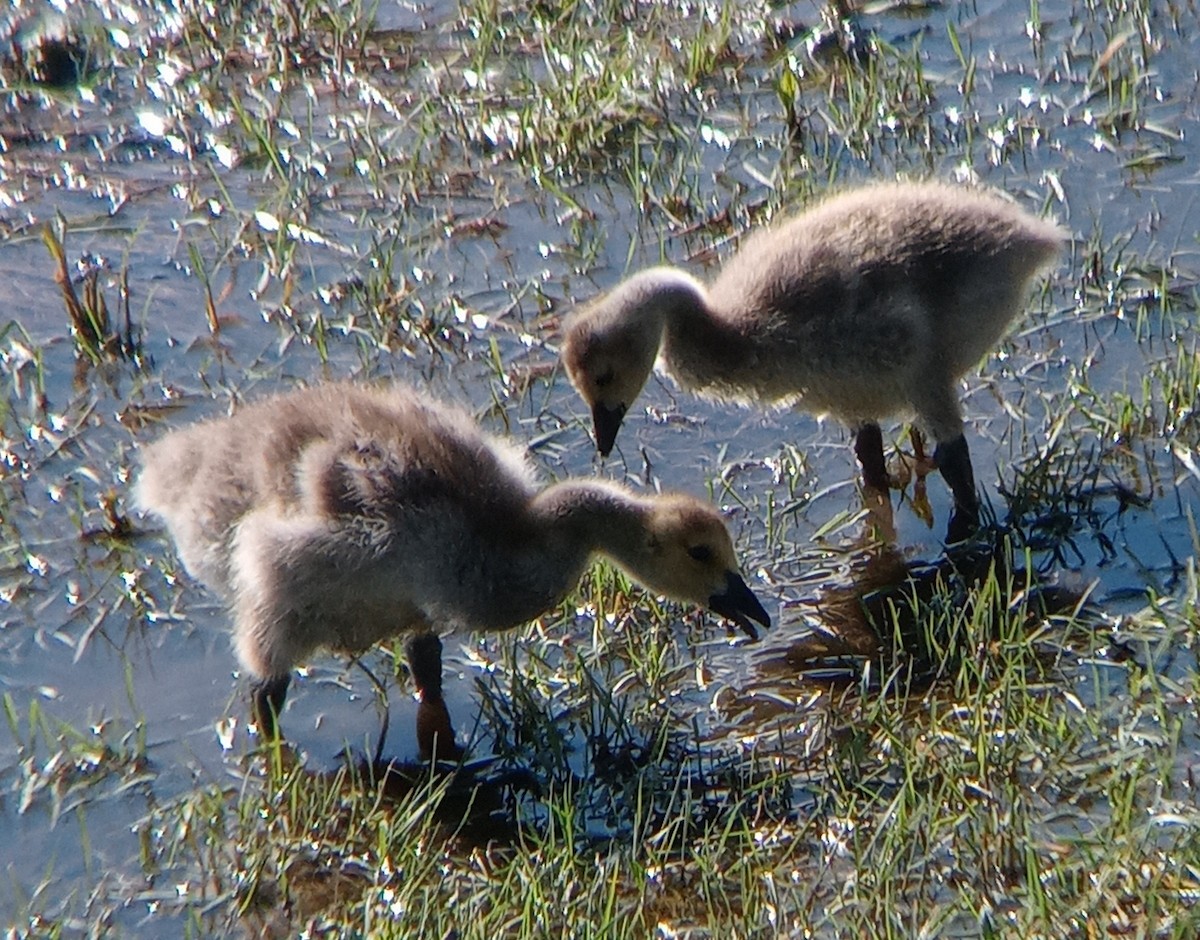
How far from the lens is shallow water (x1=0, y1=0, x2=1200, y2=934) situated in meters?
5.26

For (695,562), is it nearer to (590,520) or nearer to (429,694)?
(590,520)

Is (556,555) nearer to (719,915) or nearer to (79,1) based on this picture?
(719,915)

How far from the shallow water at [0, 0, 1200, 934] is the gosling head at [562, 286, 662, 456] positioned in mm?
214

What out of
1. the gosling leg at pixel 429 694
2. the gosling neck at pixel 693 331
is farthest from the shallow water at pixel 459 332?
the gosling neck at pixel 693 331

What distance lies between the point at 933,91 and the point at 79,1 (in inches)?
139

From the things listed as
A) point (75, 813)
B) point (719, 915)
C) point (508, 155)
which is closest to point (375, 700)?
point (75, 813)

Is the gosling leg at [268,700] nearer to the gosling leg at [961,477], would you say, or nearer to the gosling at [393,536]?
the gosling at [393,536]

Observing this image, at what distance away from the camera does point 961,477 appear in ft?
18.6

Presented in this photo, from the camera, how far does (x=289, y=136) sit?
759 centimetres

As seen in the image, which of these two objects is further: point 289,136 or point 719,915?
point 289,136

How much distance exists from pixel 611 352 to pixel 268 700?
1445 mm

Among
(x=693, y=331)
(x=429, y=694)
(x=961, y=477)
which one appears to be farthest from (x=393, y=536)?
(x=961, y=477)

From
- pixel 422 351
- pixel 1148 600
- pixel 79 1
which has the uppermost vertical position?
pixel 79 1

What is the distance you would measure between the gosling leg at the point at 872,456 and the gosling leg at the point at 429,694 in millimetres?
1449
